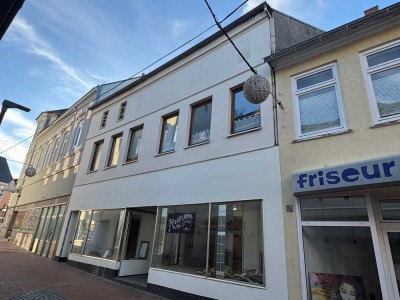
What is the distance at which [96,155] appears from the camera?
14.1 meters

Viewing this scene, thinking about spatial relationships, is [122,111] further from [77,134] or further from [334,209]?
[334,209]

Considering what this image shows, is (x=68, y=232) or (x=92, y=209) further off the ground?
(x=92, y=209)

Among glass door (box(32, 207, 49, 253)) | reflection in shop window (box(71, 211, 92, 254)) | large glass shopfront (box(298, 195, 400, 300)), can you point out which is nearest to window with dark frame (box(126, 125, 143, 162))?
reflection in shop window (box(71, 211, 92, 254))

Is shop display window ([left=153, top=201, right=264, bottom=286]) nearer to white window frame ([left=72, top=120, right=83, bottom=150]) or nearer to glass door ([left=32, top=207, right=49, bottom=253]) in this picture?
white window frame ([left=72, top=120, right=83, bottom=150])

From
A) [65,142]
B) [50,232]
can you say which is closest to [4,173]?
[50,232]

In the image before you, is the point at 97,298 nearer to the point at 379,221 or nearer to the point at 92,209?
the point at 92,209

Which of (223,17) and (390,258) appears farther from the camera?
(223,17)

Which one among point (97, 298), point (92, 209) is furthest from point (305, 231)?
point (92, 209)

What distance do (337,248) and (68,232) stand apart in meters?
12.9

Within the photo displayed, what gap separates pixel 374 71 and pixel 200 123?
5.17 meters

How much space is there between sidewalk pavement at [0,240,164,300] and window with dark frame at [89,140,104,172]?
16.5 ft

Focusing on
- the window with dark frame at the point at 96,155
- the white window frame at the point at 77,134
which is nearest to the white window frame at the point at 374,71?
the window with dark frame at the point at 96,155

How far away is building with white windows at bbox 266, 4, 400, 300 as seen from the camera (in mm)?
4840

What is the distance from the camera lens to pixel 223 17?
589 cm
